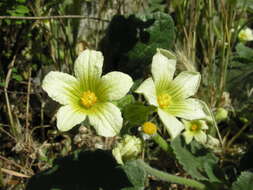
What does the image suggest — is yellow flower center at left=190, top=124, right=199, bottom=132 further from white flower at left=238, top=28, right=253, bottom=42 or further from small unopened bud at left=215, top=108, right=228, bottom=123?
white flower at left=238, top=28, right=253, bottom=42

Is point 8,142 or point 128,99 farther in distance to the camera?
point 8,142

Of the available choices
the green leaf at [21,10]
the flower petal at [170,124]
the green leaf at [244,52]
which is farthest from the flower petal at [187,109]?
the green leaf at [244,52]

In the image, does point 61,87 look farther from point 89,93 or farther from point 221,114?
point 221,114

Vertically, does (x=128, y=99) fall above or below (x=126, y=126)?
above

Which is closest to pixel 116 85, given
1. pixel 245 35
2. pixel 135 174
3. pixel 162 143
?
pixel 135 174

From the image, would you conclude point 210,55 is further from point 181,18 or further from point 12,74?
point 12,74

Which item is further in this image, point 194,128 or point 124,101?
point 194,128

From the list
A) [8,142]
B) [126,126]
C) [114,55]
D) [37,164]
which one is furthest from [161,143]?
[8,142]

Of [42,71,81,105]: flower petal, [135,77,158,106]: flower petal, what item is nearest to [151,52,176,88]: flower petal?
[135,77,158,106]: flower petal
